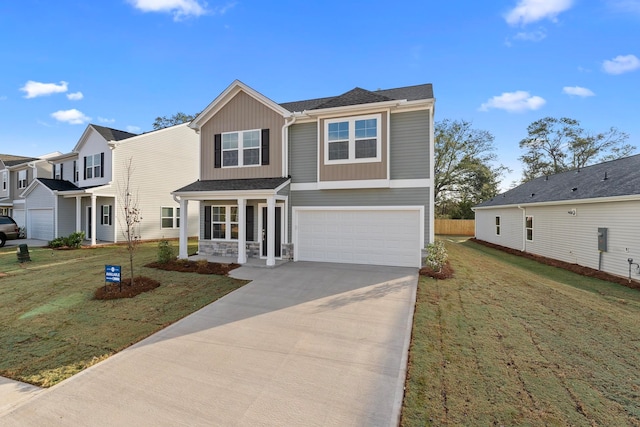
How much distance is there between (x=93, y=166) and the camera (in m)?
18.6

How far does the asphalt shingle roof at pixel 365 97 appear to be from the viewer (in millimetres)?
10358

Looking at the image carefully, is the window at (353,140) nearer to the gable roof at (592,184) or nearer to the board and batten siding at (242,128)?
the board and batten siding at (242,128)

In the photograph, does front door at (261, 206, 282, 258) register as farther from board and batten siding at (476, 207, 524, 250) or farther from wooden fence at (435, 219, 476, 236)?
wooden fence at (435, 219, 476, 236)

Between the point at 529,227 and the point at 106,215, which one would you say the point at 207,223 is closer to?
the point at 106,215

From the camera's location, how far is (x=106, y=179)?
17.7 meters

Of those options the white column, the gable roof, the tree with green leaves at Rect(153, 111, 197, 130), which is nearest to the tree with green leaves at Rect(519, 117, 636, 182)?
the gable roof

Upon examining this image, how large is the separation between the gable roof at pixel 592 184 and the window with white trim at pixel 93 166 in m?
25.9

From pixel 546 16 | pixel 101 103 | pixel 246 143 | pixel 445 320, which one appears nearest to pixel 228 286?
pixel 445 320

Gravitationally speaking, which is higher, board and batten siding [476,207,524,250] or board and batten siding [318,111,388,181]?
board and batten siding [318,111,388,181]

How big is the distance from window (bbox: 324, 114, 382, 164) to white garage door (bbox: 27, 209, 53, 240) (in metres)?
21.0

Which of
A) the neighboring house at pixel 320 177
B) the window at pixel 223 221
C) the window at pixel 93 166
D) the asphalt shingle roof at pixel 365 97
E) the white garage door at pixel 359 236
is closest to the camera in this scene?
the neighboring house at pixel 320 177

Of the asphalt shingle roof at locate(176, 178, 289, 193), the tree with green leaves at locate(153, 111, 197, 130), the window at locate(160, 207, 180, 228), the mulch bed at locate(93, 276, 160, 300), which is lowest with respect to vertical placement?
the mulch bed at locate(93, 276, 160, 300)

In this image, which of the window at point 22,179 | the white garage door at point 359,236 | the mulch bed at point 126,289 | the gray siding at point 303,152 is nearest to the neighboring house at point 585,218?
the white garage door at point 359,236

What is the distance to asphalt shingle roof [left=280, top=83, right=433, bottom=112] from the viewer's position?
1036 cm
